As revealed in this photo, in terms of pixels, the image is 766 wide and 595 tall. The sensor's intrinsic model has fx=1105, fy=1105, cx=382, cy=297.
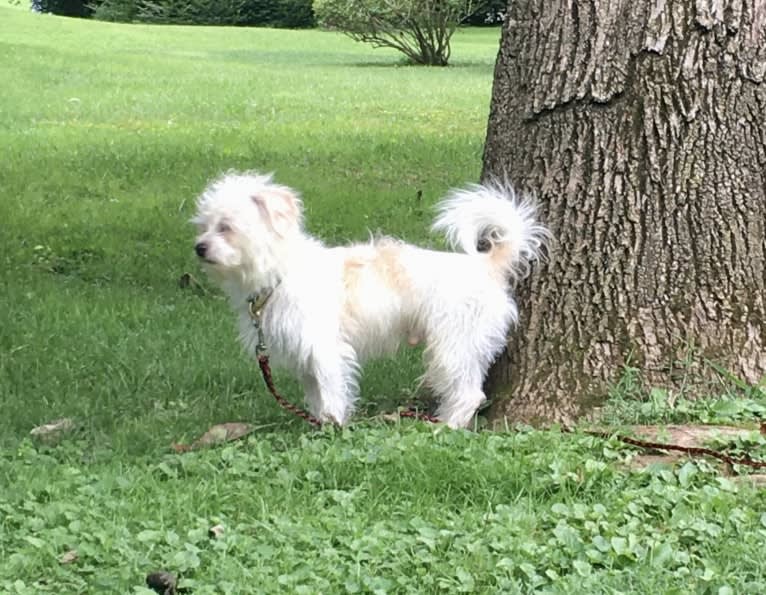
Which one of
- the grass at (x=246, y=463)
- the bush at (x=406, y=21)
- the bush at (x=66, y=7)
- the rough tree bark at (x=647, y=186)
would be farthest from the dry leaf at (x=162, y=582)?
the bush at (x=66, y=7)

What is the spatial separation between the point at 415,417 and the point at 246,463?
979 millimetres

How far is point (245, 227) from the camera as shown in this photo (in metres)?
4.79

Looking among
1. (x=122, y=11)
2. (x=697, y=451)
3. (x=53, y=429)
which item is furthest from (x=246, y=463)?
(x=122, y=11)

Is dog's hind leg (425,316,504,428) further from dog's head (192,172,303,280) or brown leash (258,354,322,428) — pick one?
dog's head (192,172,303,280)

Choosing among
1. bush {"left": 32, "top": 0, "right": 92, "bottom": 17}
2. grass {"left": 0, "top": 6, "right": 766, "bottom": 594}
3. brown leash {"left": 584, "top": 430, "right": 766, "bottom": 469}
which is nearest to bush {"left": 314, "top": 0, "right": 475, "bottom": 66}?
grass {"left": 0, "top": 6, "right": 766, "bottom": 594}

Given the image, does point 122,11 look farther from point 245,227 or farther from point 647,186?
point 647,186

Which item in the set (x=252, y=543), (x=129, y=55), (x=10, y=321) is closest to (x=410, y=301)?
(x=252, y=543)

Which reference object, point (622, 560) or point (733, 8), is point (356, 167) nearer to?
point (733, 8)

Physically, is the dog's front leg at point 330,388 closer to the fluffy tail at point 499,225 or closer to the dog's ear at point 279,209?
the dog's ear at point 279,209

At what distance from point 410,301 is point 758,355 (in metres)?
1.52

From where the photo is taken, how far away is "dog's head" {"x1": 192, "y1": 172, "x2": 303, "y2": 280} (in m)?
4.79

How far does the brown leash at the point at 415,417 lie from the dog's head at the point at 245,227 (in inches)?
7.5

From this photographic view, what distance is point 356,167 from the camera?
11.8m

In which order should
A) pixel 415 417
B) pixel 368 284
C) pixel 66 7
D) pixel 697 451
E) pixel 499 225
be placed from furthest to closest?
1. pixel 66 7
2. pixel 415 417
3. pixel 368 284
4. pixel 499 225
5. pixel 697 451
